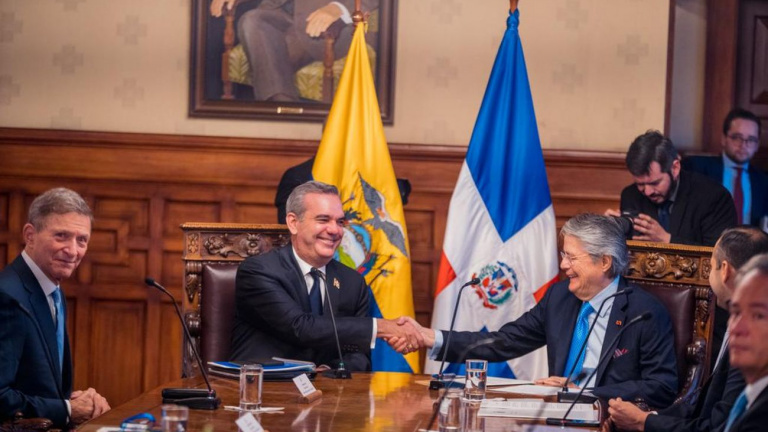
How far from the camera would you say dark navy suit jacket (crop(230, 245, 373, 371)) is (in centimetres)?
440

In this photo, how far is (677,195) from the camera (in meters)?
5.30

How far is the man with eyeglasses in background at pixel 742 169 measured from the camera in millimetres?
5875

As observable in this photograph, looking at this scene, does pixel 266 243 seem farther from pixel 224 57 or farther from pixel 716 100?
pixel 716 100

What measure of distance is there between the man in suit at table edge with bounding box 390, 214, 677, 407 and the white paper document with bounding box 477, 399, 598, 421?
0.50 m

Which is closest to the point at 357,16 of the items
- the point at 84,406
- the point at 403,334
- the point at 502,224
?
the point at 502,224

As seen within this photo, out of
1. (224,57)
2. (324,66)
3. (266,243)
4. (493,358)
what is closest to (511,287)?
(493,358)

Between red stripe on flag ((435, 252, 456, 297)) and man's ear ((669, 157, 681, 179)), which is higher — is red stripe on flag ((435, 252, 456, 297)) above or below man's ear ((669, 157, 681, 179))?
below

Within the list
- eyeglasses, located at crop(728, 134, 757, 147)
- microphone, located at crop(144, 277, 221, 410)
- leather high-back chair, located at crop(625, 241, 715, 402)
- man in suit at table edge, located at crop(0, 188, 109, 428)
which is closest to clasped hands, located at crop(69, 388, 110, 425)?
man in suit at table edge, located at crop(0, 188, 109, 428)

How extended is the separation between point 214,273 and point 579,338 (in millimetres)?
1567

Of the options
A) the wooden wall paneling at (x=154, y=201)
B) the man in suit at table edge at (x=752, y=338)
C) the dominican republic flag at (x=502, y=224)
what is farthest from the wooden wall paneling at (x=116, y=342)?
the man in suit at table edge at (x=752, y=338)

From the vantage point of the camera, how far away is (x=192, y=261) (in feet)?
15.7

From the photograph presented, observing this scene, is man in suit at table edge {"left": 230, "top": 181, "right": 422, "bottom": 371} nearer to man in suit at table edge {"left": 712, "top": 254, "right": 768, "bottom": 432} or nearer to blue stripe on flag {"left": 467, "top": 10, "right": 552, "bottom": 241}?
blue stripe on flag {"left": 467, "top": 10, "right": 552, "bottom": 241}

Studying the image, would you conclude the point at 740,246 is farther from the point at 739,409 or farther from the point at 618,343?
the point at 739,409

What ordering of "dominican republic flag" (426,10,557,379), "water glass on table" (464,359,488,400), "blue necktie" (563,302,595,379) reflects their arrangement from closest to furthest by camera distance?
"water glass on table" (464,359,488,400) < "blue necktie" (563,302,595,379) < "dominican republic flag" (426,10,557,379)
